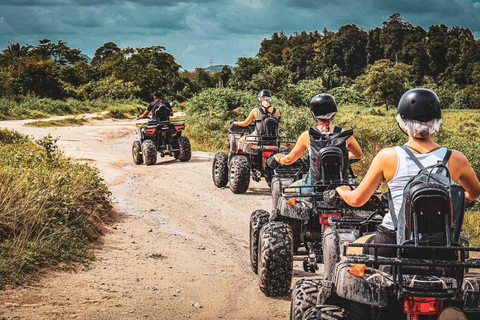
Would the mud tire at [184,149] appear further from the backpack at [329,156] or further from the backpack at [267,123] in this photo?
the backpack at [329,156]

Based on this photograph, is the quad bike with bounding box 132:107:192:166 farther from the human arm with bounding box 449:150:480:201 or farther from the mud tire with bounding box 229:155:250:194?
the human arm with bounding box 449:150:480:201

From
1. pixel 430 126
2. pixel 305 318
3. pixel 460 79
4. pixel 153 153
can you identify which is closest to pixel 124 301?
pixel 305 318

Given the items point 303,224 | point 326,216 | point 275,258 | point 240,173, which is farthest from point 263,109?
point 275,258

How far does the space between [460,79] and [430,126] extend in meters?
64.7

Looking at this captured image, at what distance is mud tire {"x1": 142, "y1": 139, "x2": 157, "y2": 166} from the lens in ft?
46.8

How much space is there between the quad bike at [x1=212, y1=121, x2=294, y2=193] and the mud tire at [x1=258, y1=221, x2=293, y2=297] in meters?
5.11

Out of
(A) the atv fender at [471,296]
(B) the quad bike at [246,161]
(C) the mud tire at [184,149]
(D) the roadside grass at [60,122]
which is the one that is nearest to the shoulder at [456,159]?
(A) the atv fender at [471,296]

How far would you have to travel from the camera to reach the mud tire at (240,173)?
10578mm

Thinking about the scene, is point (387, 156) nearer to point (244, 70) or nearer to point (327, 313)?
point (327, 313)

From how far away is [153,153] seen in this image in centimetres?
1429

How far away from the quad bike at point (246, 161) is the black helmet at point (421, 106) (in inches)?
271

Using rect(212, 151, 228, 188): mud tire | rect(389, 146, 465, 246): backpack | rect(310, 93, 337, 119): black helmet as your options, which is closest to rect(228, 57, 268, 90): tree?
rect(212, 151, 228, 188): mud tire

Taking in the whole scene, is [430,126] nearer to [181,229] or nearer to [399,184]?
[399,184]

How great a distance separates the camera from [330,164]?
212 inches
